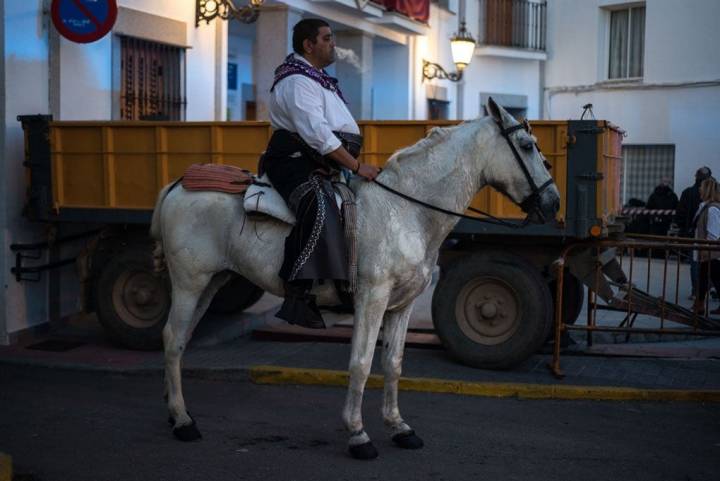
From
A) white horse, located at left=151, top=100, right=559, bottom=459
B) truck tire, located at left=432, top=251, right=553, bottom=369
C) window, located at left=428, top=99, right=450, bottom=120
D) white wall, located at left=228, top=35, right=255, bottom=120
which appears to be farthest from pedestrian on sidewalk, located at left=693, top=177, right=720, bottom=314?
white wall, located at left=228, top=35, right=255, bottom=120

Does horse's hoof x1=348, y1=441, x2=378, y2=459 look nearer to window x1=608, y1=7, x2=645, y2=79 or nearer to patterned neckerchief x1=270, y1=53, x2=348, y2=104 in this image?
patterned neckerchief x1=270, y1=53, x2=348, y2=104

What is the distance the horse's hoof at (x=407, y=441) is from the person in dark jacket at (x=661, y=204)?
1649cm

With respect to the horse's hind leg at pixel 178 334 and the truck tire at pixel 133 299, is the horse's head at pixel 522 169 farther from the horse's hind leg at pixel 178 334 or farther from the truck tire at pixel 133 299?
the truck tire at pixel 133 299

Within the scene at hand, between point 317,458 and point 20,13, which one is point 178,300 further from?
point 20,13

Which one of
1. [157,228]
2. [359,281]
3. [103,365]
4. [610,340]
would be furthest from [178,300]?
[610,340]

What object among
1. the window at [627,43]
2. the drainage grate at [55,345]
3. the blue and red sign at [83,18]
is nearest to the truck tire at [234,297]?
the drainage grate at [55,345]

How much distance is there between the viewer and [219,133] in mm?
9398

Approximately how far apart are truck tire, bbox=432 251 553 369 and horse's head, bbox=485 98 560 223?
2400 mm

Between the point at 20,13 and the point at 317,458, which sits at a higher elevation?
the point at 20,13

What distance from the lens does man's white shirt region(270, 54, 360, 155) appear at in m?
6.19

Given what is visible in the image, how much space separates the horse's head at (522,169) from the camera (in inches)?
254

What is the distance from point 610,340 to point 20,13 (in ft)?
22.8

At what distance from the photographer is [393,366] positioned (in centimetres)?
657

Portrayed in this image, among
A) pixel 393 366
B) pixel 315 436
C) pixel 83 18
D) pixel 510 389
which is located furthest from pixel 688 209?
pixel 315 436
